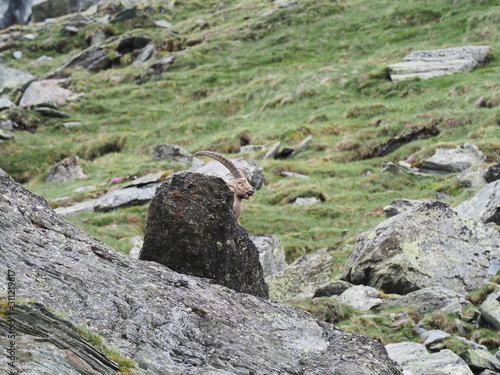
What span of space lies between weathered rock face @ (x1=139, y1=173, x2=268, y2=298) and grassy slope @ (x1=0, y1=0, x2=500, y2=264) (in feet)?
40.7

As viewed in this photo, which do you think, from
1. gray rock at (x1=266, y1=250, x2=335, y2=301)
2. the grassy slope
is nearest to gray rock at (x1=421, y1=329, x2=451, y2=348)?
gray rock at (x1=266, y1=250, x2=335, y2=301)

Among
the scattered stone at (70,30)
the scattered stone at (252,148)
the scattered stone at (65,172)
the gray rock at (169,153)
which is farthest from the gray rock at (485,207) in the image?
the scattered stone at (70,30)

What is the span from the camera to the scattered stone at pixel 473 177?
28.0 m

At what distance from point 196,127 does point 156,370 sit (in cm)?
4582

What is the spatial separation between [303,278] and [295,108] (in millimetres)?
30709

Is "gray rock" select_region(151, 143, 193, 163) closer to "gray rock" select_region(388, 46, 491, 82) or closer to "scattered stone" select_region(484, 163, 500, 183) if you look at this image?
"scattered stone" select_region(484, 163, 500, 183)

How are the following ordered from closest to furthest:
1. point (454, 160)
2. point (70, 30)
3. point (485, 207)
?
point (485, 207) → point (454, 160) → point (70, 30)

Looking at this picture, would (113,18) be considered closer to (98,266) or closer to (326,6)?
(326,6)

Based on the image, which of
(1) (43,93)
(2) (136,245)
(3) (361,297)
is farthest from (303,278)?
(1) (43,93)

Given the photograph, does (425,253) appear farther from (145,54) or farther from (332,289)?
(145,54)

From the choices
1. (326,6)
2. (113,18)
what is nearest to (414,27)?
(326,6)

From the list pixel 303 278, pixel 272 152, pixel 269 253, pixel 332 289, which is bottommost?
pixel 272 152

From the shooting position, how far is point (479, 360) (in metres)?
12.9

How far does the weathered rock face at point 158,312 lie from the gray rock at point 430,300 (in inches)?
322
